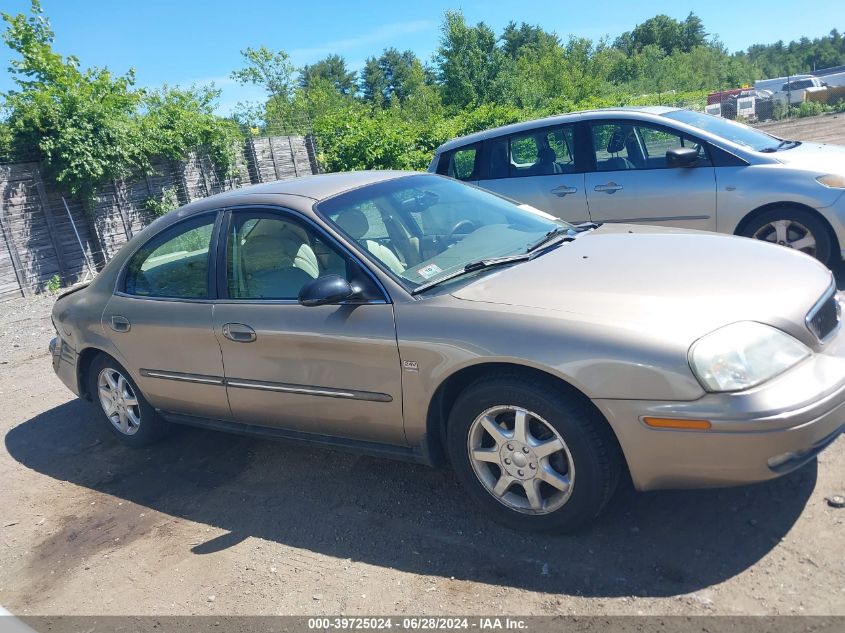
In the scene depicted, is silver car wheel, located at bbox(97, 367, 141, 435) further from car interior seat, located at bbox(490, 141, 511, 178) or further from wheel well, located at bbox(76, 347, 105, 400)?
car interior seat, located at bbox(490, 141, 511, 178)

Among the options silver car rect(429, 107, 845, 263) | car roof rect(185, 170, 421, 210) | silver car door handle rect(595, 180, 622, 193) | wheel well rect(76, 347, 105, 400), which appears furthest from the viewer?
silver car door handle rect(595, 180, 622, 193)

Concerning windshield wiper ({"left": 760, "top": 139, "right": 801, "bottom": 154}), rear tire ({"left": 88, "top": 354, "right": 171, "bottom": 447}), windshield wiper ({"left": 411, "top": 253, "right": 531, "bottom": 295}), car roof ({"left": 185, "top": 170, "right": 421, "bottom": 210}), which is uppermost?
car roof ({"left": 185, "top": 170, "right": 421, "bottom": 210})

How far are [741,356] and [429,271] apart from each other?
5.00ft

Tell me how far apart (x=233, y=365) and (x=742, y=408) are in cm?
267

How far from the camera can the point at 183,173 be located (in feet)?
51.3

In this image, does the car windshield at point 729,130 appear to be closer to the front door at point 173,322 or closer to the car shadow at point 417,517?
the car shadow at point 417,517

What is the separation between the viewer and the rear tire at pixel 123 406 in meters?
4.86

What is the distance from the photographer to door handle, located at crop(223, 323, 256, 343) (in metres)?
3.91

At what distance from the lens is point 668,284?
3.14m

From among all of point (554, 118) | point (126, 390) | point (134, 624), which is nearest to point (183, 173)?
point (554, 118)

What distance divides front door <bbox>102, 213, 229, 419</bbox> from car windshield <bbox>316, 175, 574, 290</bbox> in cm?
98

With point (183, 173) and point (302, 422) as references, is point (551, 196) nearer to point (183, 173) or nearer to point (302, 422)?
point (302, 422)

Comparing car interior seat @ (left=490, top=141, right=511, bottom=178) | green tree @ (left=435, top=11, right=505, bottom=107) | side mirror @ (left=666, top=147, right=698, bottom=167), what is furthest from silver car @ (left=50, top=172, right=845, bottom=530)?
green tree @ (left=435, top=11, right=505, bottom=107)

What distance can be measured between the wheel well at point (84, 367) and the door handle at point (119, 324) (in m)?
0.41
